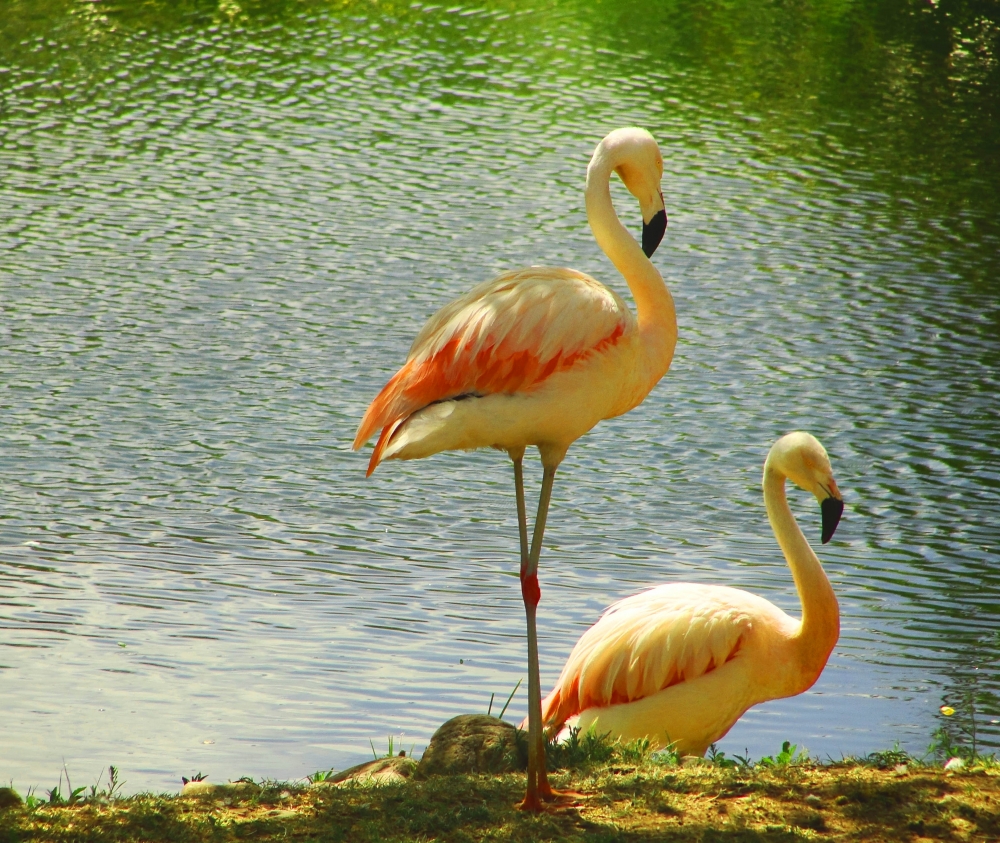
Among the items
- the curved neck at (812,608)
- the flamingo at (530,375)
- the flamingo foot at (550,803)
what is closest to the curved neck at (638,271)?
the flamingo at (530,375)

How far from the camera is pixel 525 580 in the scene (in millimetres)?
4637

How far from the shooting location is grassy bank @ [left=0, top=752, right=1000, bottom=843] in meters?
4.03

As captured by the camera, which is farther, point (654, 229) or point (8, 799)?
point (654, 229)

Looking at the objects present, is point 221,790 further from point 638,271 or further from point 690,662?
point 638,271

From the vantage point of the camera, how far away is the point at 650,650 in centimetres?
543

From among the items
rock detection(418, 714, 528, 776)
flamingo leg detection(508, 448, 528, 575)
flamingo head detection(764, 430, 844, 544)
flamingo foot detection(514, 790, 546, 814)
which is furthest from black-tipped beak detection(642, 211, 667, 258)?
flamingo foot detection(514, 790, 546, 814)

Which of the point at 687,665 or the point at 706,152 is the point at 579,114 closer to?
the point at 706,152

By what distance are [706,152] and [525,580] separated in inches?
508

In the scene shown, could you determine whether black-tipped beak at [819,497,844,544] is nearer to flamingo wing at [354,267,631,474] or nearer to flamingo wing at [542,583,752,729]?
flamingo wing at [542,583,752,729]

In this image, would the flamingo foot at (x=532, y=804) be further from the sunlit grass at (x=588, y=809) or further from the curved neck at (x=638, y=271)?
the curved neck at (x=638, y=271)

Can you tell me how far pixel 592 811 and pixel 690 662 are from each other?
1.29 metres

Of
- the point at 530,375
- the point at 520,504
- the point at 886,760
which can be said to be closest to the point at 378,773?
the point at 520,504

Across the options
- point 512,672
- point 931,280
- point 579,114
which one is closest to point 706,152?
point 579,114

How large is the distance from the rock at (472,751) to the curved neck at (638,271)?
1344mm
